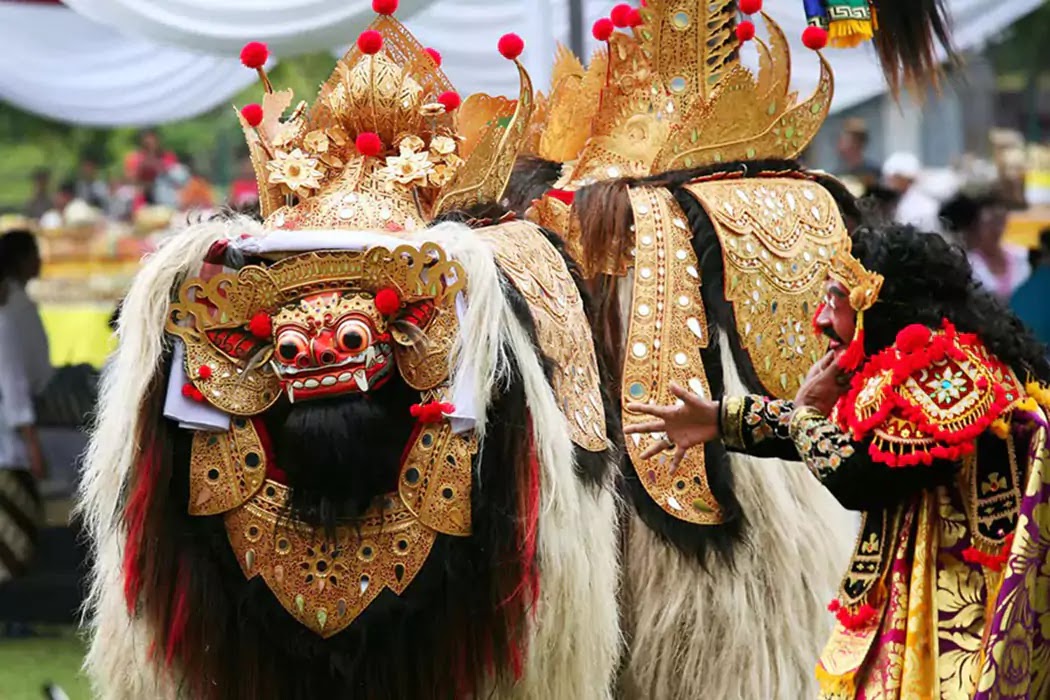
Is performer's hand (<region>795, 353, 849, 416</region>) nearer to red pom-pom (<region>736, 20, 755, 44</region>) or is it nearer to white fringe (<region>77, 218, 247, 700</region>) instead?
white fringe (<region>77, 218, 247, 700</region>)

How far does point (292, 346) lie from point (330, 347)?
7cm

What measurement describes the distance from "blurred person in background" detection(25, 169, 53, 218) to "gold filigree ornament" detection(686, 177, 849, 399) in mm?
11693

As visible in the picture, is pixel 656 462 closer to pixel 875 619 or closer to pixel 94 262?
pixel 875 619

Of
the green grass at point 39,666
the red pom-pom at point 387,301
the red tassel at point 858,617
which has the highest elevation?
the red pom-pom at point 387,301

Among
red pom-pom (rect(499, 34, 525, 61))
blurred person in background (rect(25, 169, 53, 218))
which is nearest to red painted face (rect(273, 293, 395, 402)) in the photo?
red pom-pom (rect(499, 34, 525, 61))

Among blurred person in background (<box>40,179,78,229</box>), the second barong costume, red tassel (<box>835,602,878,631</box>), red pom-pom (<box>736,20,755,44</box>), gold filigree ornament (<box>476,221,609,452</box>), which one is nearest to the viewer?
the second barong costume

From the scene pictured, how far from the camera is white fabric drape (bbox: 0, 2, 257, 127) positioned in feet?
29.1


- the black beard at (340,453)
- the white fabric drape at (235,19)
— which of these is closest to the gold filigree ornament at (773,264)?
the black beard at (340,453)

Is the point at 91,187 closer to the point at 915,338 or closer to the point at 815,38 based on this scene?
the point at 815,38

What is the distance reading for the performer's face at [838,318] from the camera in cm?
307

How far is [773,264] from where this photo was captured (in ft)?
13.6

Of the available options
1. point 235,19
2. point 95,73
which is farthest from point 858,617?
point 95,73

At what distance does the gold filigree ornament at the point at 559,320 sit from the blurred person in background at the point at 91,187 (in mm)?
11917

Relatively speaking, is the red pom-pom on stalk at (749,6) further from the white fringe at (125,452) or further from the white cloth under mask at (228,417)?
the white fringe at (125,452)
